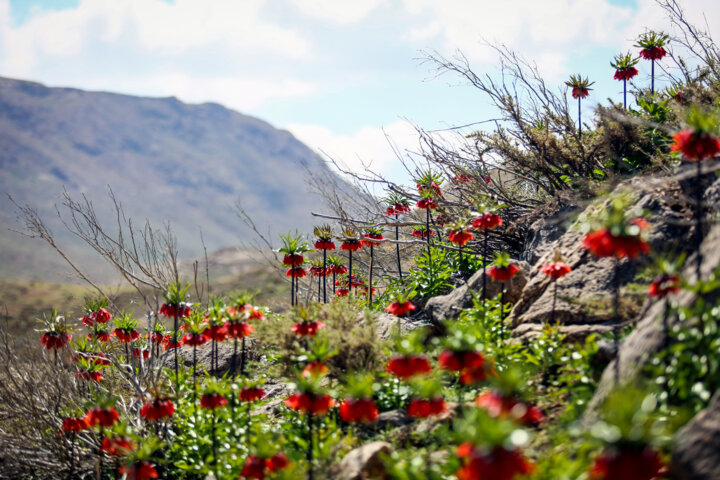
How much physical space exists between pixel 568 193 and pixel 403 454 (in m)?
5.08

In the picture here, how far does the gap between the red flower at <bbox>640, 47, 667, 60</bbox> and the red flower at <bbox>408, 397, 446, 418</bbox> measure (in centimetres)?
798

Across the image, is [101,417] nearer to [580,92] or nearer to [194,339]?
[194,339]

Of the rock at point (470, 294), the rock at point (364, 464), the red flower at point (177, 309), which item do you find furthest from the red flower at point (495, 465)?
the rock at point (470, 294)

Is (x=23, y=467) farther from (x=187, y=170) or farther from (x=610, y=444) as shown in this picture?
(x=187, y=170)

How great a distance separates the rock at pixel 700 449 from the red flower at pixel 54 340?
6.22 metres

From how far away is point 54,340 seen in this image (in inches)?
260

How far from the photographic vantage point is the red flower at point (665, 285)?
3.78 meters

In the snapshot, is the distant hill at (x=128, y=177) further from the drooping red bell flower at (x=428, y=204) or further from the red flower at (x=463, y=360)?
the red flower at (x=463, y=360)

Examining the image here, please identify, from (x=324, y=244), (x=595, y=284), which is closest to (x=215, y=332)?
(x=324, y=244)

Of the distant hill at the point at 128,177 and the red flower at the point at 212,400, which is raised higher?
the distant hill at the point at 128,177

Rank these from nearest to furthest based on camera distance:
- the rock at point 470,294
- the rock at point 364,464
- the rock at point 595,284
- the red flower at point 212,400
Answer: the rock at point 364,464
the red flower at point 212,400
the rock at point 595,284
the rock at point 470,294

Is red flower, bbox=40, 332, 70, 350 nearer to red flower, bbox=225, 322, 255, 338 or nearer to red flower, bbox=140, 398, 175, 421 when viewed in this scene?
red flower, bbox=140, 398, 175, 421

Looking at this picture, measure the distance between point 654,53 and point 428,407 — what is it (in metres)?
8.10

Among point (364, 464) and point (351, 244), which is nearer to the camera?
point (364, 464)
